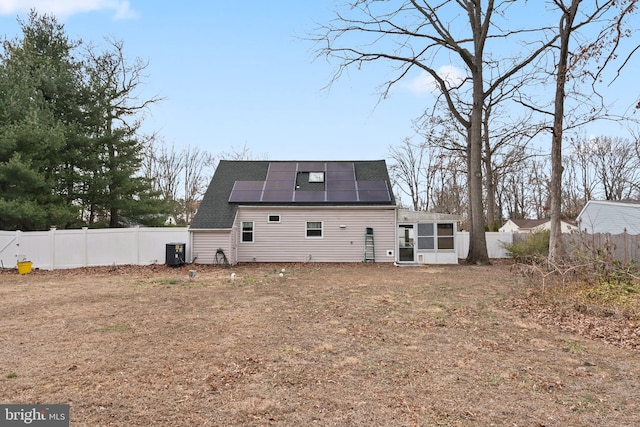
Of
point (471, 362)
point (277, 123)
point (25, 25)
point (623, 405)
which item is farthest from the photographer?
point (277, 123)

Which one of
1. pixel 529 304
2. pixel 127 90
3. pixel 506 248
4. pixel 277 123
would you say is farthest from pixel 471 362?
pixel 127 90

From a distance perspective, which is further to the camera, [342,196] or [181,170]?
[181,170]

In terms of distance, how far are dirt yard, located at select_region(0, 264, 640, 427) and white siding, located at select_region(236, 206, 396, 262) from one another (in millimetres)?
8327

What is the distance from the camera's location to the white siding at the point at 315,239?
671 inches

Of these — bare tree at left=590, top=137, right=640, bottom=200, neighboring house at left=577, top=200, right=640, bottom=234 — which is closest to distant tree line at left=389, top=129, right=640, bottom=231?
bare tree at left=590, top=137, right=640, bottom=200

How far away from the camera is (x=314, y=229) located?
17.3m

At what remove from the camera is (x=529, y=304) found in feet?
25.1

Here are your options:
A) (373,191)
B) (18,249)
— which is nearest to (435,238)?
(373,191)

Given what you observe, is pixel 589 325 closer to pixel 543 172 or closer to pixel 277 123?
pixel 277 123

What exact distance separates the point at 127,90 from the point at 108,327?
1896 cm

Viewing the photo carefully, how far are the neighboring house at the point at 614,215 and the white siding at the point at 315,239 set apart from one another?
834 centimetres

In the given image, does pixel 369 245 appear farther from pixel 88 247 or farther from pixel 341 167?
Answer: pixel 88 247

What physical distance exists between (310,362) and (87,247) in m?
14.2

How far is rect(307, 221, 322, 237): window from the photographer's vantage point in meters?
17.3
